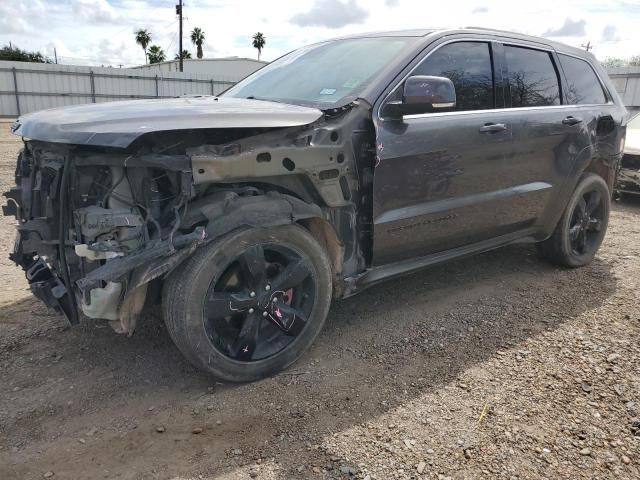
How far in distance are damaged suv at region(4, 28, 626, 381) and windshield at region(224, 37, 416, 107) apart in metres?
0.02

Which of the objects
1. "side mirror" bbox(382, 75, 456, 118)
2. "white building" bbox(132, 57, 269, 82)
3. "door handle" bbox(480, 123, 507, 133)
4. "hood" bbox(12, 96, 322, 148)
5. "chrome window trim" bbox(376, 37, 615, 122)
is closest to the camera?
"hood" bbox(12, 96, 322, 148)

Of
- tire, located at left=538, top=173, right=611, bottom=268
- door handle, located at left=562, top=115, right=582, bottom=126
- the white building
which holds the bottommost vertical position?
tire, located at left=538, top=173, right=611, bottom=268

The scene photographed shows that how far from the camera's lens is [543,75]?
422 cm

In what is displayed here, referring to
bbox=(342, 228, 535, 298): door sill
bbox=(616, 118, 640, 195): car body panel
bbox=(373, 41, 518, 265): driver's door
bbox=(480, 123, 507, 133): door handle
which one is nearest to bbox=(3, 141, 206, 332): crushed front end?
bbox=(342, 228, 535, 298): door sill

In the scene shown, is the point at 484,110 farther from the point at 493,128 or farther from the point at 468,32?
the point at 468,32

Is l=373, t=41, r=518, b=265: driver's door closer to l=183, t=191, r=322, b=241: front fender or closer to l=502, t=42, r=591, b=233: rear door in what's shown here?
l=502, t=42, r=591, b=233: rear door

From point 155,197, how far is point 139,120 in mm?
365

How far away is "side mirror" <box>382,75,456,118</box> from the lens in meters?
3.01

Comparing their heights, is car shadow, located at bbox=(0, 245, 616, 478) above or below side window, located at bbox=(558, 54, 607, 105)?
below

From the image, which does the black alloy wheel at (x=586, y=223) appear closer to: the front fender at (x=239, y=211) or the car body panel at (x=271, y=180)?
the car body panel at (x=271, y=180)

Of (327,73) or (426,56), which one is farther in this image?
(327,73)

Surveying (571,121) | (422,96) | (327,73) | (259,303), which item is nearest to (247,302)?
(259,303)

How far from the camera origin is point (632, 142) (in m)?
8.20

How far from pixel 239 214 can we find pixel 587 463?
76.2 inches
